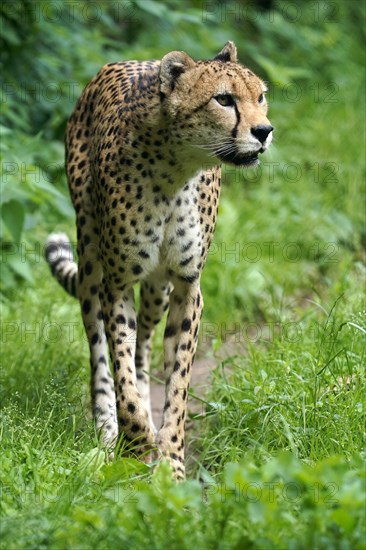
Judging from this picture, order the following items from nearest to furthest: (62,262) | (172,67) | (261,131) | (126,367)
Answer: (261,131), (172,67), (126,367), (62,262)

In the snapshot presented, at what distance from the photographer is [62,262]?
639 centimetres

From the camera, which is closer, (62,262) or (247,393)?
(247,393)

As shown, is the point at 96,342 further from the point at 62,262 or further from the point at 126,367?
the point at 62,262

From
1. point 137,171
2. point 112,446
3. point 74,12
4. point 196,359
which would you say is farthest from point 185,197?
point 74,12

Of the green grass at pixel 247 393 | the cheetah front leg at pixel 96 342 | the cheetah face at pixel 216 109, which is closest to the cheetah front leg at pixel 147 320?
the cheetah front leg at pixel 96 342

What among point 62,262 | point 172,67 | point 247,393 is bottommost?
point 247,393

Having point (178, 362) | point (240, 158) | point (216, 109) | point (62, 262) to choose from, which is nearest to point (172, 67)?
point (216, 109)

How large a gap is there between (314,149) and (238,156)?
199 inches

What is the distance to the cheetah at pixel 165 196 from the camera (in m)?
4.70

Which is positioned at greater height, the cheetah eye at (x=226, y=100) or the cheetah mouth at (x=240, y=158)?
the cheetah eye at (x=226, y=100)

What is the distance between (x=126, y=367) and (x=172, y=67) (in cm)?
139

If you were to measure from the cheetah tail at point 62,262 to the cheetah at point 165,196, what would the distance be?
27.2 inches

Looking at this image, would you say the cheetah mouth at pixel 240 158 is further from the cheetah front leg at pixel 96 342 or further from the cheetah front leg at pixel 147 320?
the cheetah front leg at pixel 96 342

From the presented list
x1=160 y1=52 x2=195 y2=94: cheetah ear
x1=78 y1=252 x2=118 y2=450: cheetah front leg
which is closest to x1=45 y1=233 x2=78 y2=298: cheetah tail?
x1=78 y1=252 x2=118 y2=450: cheetah front leg
